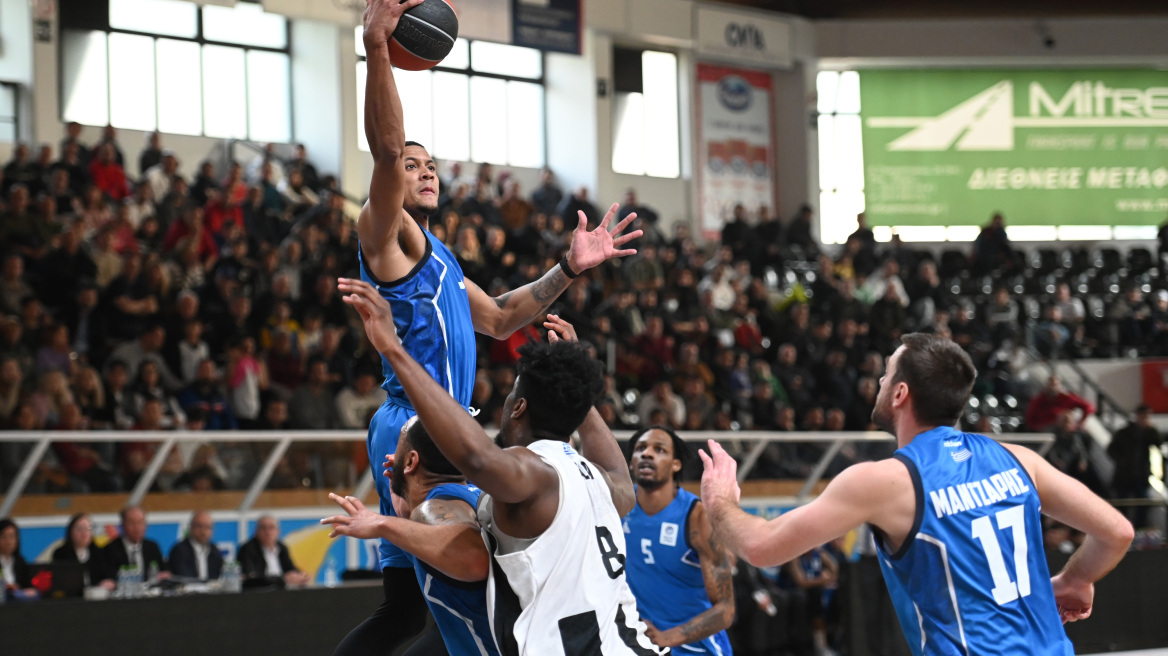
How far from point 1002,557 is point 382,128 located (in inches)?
85.4

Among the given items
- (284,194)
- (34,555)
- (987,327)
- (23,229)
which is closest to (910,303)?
(987,327)

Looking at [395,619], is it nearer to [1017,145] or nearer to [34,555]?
[34,555]

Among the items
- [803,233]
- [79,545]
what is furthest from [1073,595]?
[803,233]

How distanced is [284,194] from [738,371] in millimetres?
5902

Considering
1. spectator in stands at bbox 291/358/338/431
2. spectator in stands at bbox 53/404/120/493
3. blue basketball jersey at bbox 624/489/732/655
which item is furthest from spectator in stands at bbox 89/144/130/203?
blue basketball jersey at bbox 624/489/732/655

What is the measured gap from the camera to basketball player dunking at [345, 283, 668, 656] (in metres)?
3.13

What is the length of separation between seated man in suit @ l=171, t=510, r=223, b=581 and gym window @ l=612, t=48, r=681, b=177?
14061 millimetres

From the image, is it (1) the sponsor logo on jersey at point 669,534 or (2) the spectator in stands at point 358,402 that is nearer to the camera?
(1) the sponsor logo on jersey at point 669,534

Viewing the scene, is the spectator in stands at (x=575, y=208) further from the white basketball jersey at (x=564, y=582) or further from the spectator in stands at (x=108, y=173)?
the white basketball jersey at (x=564, y=582)

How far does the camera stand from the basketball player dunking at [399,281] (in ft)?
13.0

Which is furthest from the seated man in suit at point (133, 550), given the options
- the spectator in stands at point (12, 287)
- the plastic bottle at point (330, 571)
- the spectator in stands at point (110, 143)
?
the spectator in stands at point (110, 143)

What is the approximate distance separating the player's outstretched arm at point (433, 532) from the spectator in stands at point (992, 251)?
2010 cm

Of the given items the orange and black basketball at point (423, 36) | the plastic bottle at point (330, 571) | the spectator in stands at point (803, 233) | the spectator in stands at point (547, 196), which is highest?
the spectator in stands at point (547, 196)

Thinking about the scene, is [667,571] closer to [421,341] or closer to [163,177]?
[421,341]
